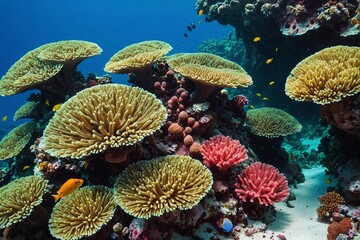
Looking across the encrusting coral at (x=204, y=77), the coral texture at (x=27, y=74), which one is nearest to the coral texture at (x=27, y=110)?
the coral texture at (x=27, y=74)

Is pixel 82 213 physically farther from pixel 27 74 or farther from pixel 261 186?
pixel 27 74

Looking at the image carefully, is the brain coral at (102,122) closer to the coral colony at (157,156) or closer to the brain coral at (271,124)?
the coral colony at (157,156)

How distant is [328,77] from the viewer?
4.73 meters

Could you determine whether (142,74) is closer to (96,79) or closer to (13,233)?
(96,79)

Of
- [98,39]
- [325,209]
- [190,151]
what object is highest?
[98,39]

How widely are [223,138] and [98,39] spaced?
5372 inches

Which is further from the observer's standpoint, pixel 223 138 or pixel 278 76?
pixel 278 76

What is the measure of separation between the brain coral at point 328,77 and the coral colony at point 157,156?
0.02 metres

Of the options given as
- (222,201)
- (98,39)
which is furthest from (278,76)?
(98,39)

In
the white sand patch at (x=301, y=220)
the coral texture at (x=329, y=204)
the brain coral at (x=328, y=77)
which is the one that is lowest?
the white sand patch at (x=301, y=220)

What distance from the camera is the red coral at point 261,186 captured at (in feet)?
15.7

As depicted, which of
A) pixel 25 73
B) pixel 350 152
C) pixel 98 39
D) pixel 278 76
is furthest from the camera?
pixel 98 39

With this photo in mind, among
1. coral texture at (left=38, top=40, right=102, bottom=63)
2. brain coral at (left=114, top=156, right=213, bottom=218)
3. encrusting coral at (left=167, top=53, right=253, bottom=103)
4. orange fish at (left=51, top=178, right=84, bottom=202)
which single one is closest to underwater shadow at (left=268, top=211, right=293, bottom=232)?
brain coral at (left=114, top=156, right=213, bottom=218)

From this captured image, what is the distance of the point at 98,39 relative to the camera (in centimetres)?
13075
